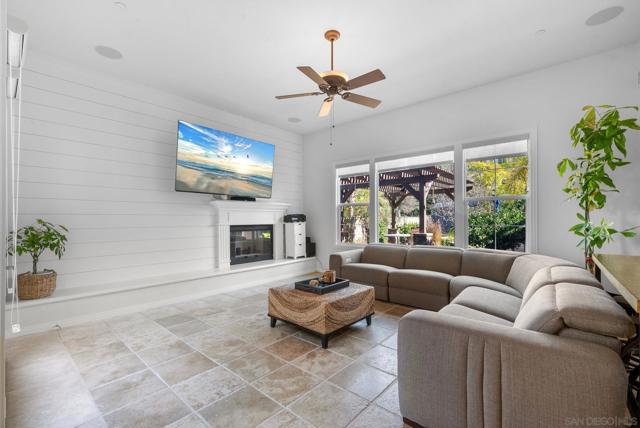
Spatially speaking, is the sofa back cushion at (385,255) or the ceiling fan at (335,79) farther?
the sofa back cushion at (385,255)

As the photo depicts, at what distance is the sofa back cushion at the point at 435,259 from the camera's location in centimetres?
396

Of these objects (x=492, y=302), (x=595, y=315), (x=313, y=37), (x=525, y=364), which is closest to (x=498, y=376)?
(x=525, y=364)

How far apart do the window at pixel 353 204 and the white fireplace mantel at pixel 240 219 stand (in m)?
1.18

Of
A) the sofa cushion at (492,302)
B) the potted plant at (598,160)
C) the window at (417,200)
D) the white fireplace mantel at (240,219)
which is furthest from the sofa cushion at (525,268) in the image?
the white fireplace mantel at (240,219)

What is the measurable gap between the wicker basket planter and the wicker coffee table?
243 cm

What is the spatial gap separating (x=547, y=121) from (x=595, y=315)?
3.38 m

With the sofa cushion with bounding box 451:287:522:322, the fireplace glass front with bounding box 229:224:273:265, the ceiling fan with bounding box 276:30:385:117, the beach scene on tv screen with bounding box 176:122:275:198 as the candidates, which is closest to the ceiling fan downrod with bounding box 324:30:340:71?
the ceiling fan with bounding box 276:30:385:117

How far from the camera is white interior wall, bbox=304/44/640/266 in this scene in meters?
3.23

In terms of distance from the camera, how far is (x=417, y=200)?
4.98m

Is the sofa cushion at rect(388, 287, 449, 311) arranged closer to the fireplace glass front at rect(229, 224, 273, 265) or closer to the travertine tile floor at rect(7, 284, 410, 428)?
the travertine tile floor at rect(7, 284, 410, 428)

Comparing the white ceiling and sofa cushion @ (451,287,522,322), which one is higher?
the white ceiling

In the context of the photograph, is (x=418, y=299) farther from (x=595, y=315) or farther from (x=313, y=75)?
(x=313, y=75)

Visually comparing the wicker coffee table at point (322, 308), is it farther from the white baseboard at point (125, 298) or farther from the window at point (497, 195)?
the window at point (497, 195)

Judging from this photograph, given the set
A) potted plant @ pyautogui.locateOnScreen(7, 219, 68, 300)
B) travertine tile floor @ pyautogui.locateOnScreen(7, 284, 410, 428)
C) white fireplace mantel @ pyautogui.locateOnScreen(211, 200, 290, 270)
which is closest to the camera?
travertine tile floor @ pyautogui.locateOnScreen(7, 284, 410, 428)
